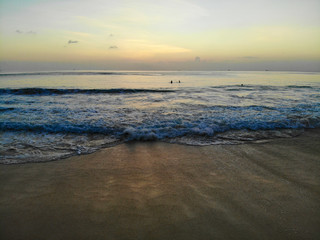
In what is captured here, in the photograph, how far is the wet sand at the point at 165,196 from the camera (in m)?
2.67

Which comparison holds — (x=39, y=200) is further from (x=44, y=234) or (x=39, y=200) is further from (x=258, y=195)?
(x=258, y=195)

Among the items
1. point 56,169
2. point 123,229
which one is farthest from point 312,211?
point 56,169

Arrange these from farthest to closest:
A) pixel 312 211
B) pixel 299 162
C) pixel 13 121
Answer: pixel 13 121 → pixel 299 162 → pixel 312 211

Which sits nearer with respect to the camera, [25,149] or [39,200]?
[39,200]

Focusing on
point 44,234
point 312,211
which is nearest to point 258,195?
point 312,211

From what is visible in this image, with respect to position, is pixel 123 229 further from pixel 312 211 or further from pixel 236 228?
pixel 312 211

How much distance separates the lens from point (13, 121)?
898cm

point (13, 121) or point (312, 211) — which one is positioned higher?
point (13, 121)

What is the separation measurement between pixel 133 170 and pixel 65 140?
3629mm

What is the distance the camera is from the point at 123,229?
2.68 m

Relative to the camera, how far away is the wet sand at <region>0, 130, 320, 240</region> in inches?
105

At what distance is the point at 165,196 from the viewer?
348 centimetres

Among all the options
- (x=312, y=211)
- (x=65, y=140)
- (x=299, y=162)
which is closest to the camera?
(x=312, y=211)

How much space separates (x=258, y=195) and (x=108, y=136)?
5390mm
